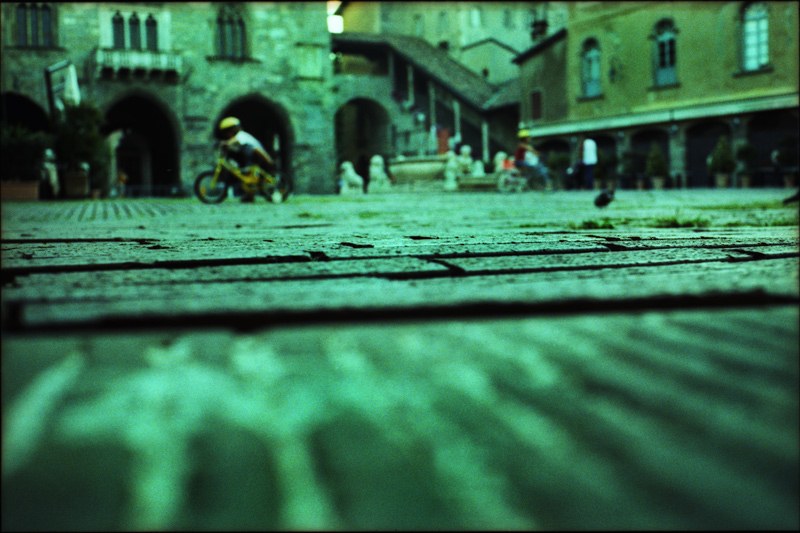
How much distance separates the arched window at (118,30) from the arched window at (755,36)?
22.5 m

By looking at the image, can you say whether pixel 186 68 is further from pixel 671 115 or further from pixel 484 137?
pixel 671 115

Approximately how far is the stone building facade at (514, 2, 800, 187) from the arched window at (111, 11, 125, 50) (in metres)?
16.6

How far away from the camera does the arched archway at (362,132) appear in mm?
40219

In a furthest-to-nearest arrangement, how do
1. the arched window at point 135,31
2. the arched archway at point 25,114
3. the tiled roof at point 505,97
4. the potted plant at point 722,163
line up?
the tiled roof at point 505,97 < the arched archway at point 25,114 < the arched window at point 135,31 < the potted plant at point 722,163

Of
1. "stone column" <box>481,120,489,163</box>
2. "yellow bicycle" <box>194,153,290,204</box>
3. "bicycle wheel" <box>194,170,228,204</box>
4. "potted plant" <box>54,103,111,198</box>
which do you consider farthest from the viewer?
"stone column" <box>481,120,489,163</box>

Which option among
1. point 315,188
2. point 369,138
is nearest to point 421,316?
point 315,188

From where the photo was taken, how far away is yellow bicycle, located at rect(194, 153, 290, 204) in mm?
12758

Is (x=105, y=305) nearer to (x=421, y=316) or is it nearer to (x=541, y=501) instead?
(x=421, y=316)

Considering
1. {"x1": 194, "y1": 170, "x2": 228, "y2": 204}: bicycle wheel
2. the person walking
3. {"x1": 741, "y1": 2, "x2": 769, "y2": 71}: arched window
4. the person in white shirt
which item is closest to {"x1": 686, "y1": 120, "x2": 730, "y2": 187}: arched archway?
{"x1": 741, "y1": 2, "x2": 769, "y2": 71}: arched window

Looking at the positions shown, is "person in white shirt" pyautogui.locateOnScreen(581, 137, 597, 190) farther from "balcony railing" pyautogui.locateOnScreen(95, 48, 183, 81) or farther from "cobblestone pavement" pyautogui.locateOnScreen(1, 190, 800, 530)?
"cobblestone pavement" pyautogui.locateOnScreen(1, 190, 800, 530)

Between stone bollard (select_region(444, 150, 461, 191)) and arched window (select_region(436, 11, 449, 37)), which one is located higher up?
arched window (select_region(436, 11, 449, 37))

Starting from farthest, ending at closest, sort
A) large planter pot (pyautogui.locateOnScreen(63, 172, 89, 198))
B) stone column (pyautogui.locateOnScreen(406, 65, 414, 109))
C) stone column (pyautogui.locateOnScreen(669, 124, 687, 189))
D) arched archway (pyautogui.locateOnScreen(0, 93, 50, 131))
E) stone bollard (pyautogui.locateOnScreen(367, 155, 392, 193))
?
stone column (pyautogui.locateOnScreen(406, 65, 414, 109)), arched archway (pyautogui.locateOnScreen(0, 93, 50, 131)), stone column (pyautogui.locateOnScreen(669, 124, 687, 189)), stone bollard (pyautogui.locateOnScreen(367, 155, 392, 193)), large planter pot (pyautogui.locateOnScreen(63, 172, 89, 198))

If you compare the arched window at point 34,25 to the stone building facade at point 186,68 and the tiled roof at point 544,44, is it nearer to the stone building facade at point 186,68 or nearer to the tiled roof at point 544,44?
the stone building facade at point 186,68

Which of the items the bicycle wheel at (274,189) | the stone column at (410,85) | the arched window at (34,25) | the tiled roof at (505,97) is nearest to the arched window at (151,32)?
the arched window at (34,25)
